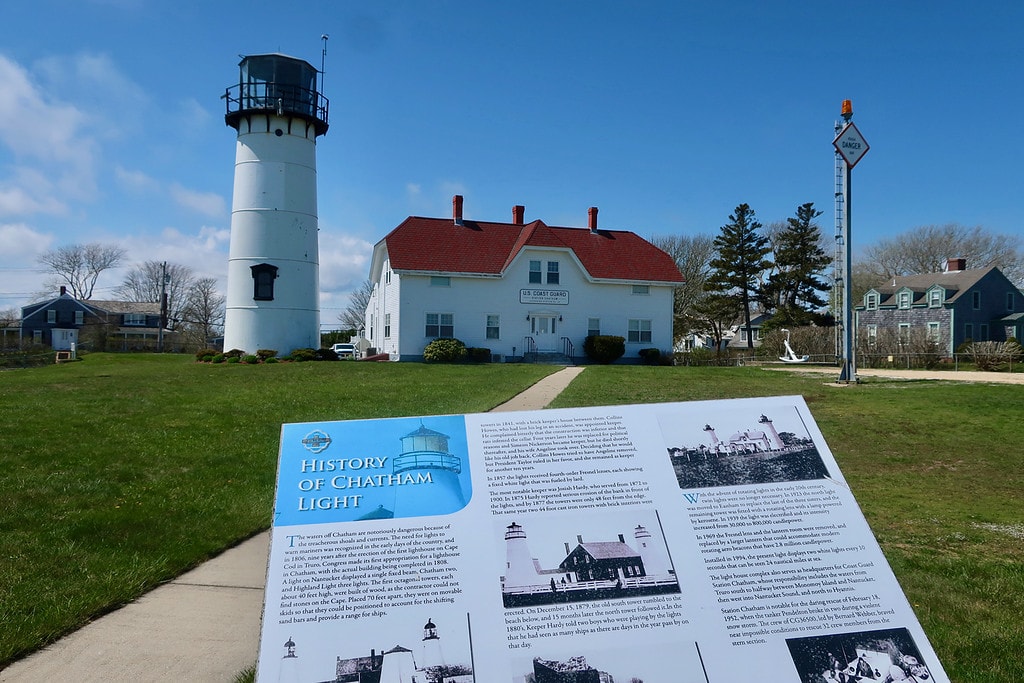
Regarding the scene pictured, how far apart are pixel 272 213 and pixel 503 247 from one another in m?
10.6

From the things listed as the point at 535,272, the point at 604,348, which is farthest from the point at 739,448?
the point at 535,272

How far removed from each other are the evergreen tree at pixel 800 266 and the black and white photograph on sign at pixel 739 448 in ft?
178

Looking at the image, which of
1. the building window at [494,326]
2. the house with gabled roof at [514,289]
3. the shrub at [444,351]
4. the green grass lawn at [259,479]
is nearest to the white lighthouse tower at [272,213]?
the house with gabled roof at [514,289]

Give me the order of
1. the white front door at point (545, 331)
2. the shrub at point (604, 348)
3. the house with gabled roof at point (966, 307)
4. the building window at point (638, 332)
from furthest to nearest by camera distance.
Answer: the house with gabled roof at point (966, 307), the building window at point (638, 332), the white front door at point (545, 331), the shrub at point (604, 348)

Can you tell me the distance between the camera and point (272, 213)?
31.2 m

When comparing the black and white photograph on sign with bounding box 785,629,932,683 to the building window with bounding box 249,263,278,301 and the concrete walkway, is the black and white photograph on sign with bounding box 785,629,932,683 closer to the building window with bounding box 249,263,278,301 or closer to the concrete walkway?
the concrete walkway

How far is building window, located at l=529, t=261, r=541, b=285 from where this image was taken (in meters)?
33.8

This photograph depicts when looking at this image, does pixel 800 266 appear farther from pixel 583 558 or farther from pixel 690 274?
pixel 583 558

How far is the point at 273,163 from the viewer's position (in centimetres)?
3128

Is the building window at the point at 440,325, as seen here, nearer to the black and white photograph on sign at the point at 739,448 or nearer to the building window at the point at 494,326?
the building window at the point at 494,326

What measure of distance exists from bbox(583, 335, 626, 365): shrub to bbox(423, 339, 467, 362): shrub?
6.32 m

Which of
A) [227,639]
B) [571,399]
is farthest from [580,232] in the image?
[227,639]

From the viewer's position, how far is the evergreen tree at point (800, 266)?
55.3 metres

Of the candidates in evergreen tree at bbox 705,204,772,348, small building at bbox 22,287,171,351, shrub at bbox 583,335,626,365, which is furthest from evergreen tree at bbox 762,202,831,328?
small building at bbox 22,287,171,351
